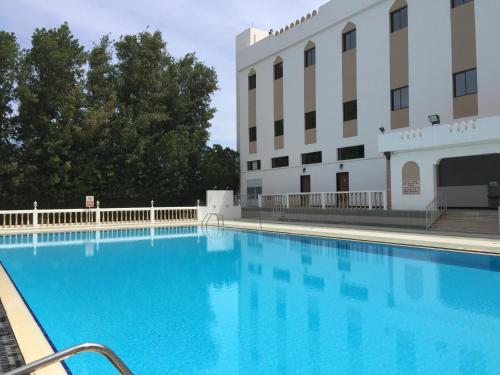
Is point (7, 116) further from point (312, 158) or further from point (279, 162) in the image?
point (312, 158)

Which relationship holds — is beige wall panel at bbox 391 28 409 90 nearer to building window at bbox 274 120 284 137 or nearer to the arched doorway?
the arched doorway

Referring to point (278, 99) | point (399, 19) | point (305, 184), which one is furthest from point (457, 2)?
point (305, 184)

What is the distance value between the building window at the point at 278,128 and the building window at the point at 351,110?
584 centimetres

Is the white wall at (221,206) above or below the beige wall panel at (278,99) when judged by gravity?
below

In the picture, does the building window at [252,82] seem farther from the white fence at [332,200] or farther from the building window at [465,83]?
the building window at [465,83]

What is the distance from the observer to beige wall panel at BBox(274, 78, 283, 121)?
29.4 metres

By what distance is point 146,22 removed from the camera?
28.4m

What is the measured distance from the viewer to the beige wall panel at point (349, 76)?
2412 cm

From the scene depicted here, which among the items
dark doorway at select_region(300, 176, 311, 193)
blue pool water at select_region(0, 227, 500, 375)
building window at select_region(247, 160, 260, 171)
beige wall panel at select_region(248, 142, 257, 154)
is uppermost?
beige wall panel at select_region(248, 142, 257, 154)

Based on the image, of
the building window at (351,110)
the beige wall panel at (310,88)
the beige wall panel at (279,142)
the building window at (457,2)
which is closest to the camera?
the building window at (457,2)

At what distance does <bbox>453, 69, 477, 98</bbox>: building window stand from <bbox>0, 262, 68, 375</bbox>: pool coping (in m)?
19.3

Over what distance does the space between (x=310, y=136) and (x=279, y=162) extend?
3515 mm

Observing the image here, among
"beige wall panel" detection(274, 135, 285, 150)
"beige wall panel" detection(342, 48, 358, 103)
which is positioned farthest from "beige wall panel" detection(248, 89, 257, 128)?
"beige wall panel" detection(342, 48, 358, 103)

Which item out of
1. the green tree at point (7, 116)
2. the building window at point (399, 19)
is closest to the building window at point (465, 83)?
the building window at point (399, 19)
